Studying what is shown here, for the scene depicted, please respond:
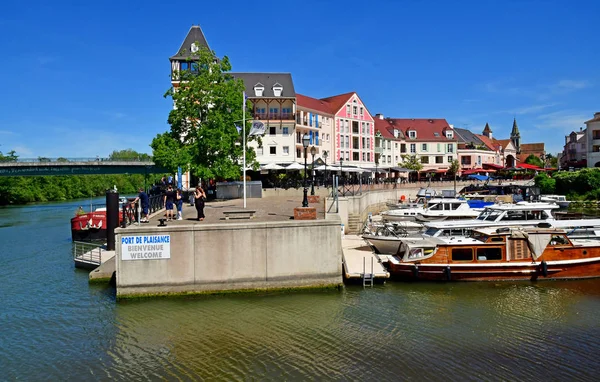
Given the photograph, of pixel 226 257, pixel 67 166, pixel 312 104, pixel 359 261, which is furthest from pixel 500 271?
pixel 67 166

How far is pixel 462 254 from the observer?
68.6 ft

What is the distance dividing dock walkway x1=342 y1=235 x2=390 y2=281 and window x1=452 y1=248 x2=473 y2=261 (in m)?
3.34

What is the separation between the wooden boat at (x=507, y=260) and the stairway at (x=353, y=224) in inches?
429

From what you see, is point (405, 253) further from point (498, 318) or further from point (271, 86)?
point (271, 86)

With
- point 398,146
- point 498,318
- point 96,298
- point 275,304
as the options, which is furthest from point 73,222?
point 398,146

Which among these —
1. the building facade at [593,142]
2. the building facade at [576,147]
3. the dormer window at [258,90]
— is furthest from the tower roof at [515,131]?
the dormer window at [258,90]

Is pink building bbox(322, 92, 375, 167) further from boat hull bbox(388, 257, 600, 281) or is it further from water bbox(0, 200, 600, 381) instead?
water bbox(0, 200, 600, 381)

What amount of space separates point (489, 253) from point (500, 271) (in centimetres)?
92

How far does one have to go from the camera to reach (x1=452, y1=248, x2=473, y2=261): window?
20859 mm

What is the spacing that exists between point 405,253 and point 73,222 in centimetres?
2540

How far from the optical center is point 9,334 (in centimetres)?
1459

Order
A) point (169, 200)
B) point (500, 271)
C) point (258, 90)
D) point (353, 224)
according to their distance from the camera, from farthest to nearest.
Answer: point (258, 90) < point (353, 224) < point (169, 200) < point (500, 271)

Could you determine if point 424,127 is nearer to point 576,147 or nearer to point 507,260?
point 576,147

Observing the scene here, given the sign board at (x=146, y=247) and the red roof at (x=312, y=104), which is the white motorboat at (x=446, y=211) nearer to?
the sign board at (x=146, y=247)
